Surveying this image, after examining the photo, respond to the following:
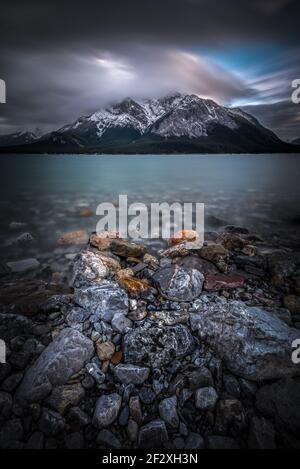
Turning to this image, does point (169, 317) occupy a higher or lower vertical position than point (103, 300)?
lower

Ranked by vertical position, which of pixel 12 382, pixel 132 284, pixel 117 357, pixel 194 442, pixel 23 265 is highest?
pixel 132 284

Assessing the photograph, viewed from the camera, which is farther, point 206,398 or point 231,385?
point 231,385

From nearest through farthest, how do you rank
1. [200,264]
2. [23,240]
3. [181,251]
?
[200,264], [181,251], [23,240]

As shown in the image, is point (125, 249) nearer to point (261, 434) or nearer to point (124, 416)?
point (124, 416)

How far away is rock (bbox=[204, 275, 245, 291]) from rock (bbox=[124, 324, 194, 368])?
1545mm

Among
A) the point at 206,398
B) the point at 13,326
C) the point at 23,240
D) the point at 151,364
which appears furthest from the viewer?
the point at 23,240

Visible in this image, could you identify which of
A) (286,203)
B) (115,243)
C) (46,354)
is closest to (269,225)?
(286,203)

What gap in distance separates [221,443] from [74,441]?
185 centimetres

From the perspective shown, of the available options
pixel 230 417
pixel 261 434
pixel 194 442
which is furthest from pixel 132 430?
pixel 261 434

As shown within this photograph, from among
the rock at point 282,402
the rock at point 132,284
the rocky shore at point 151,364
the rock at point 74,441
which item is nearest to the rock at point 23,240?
the rocky shore at point 151,364

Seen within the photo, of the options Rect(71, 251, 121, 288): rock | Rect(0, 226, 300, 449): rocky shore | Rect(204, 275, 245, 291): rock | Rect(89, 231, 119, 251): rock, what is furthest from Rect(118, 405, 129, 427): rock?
Rect(89, 231, 119, 251): rock

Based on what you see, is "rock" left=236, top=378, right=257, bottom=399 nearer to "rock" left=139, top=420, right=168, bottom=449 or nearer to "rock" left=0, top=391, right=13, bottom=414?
"rock" left=139, top=420, right=168, bottom=449

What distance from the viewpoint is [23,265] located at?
7.51m
